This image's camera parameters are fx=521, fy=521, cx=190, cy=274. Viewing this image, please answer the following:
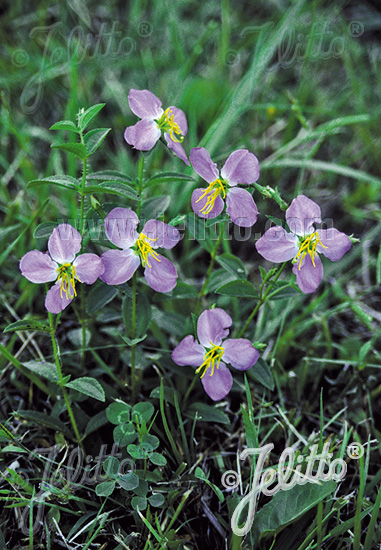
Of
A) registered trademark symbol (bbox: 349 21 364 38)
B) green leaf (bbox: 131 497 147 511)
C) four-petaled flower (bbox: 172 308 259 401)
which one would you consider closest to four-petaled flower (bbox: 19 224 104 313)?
four-petaled flower (bbox: 172 308 259 401)

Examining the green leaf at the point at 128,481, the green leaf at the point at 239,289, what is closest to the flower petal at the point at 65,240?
the green leaf at the point at 239,289

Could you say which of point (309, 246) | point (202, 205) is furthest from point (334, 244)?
point (202, 205)

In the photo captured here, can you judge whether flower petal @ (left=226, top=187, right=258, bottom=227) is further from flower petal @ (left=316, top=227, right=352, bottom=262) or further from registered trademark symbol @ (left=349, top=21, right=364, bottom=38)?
registered trademark symbol @ (left=349, top=21, right=364, bottom=38)

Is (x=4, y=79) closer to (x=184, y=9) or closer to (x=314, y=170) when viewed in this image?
(x=184, y=9)

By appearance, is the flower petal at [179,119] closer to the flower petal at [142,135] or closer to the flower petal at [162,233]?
the flower petal at [142,135]

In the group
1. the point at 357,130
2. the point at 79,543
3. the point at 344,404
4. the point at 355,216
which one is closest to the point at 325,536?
the point at 344,404

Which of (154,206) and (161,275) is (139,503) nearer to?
(161,275)
